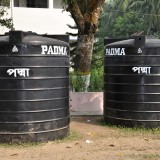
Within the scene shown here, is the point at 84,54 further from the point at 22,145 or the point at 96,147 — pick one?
the point at 22,145

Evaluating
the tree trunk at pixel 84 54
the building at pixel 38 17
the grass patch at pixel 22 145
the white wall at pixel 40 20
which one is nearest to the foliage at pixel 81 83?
the tree trunk at pixel 84 54

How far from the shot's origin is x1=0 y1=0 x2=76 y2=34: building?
84.2 feet

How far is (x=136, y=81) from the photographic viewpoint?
29.1ft

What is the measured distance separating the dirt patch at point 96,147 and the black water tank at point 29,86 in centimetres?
34

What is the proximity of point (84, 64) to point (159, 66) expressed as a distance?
3564 millimetres

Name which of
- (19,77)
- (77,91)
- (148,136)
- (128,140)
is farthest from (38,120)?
(77,91)

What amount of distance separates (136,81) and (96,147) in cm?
210

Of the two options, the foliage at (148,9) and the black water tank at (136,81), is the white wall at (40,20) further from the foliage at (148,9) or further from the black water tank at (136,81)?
the foliage at (148,9)

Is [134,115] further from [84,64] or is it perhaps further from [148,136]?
[84,64]

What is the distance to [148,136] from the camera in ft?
27.7

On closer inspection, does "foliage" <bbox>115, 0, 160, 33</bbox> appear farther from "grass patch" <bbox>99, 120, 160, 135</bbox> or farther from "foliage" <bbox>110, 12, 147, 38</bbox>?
"grass patch" <bbox>99, 120, 160, 135</bbox>

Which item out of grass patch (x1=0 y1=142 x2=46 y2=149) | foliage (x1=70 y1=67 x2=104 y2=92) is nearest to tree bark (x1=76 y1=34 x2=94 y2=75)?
foliage (x1=70 y1=67 x2=104 y2=92)

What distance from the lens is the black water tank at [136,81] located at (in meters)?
8.85

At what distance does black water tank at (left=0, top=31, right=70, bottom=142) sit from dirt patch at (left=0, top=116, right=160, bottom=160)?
0.34 m
